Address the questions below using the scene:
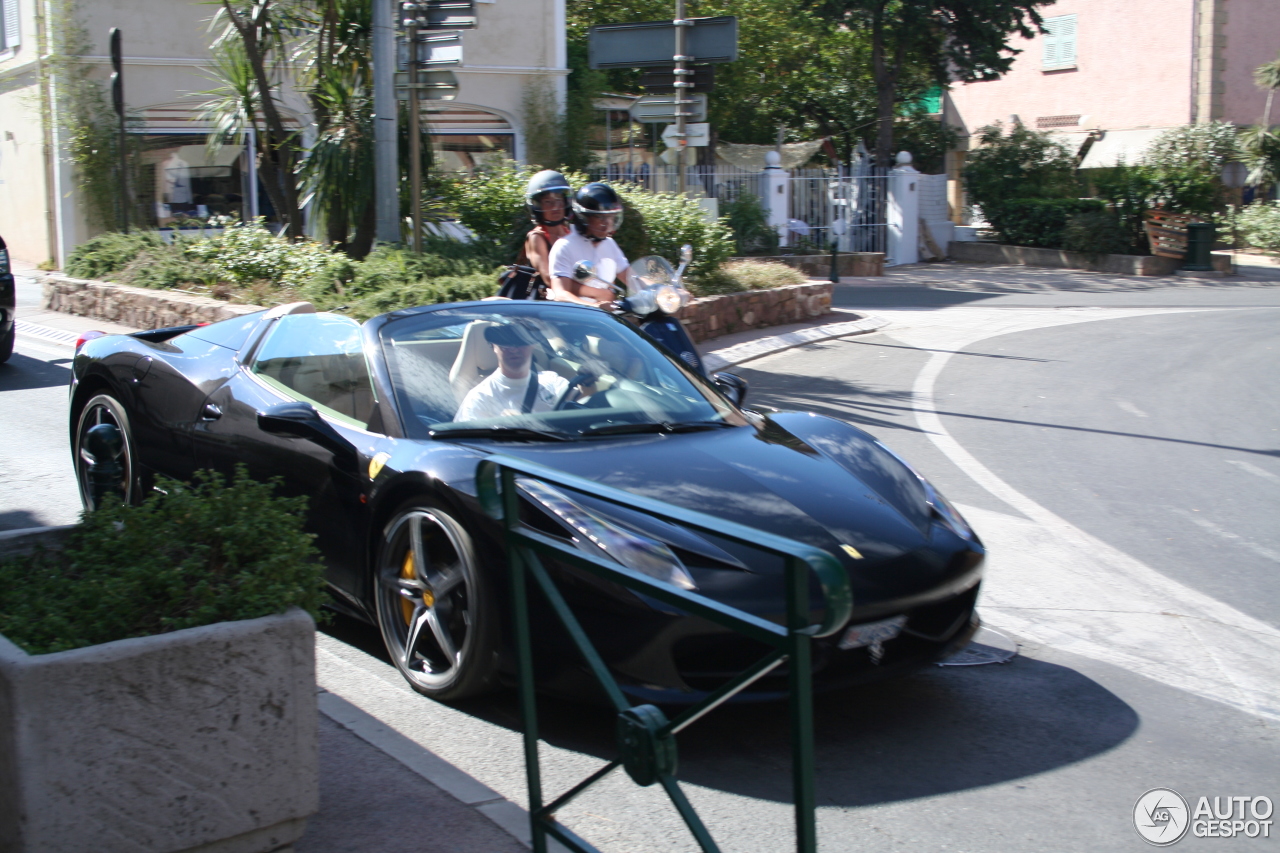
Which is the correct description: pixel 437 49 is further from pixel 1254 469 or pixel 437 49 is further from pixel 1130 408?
pixel 1254 469

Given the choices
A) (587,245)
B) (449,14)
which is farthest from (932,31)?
(587,245)

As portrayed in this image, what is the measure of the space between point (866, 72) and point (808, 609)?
1427 inches

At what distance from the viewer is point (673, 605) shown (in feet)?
7.00

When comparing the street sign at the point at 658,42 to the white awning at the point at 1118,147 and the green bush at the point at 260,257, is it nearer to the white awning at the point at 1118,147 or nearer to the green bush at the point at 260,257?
the green bush at the point at 260,257

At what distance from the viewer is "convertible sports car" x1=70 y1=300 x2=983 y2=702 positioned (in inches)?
136

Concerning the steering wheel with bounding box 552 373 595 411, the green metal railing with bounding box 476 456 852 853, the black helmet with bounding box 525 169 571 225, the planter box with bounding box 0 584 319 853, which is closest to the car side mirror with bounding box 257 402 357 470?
the steering wheel with bounding box 552 373 595 411

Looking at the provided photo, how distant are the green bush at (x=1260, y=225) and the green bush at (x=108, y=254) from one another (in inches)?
966

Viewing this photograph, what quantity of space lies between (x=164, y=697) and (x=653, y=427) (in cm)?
232

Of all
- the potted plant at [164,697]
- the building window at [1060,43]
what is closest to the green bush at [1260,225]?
the building window at [1060,43]

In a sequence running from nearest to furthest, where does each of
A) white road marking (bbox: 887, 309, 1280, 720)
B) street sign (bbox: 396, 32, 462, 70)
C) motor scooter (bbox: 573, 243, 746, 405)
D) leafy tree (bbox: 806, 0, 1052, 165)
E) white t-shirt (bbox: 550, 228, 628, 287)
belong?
white road marking (bbox: 887, 309, 1280, 720), motor scooter (bbox: 573, 243, 746, 405), white t-shirt (bbox: 550, 228, 628, 287), street sign (bbox: 396, 32, 462, 70), leafy tree (bbox: 806, 0, 1052, 165)

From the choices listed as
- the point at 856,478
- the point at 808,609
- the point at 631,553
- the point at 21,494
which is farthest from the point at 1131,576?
the point at 21,494

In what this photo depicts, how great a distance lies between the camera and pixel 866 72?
1410 inches

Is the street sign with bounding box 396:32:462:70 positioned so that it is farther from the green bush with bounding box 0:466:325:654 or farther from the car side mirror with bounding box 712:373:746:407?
the green bush with bounding box 0:466:325:654

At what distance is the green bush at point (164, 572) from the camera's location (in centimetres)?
269
